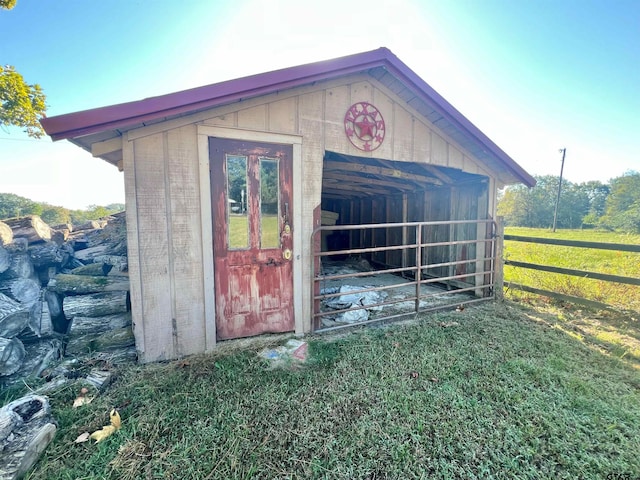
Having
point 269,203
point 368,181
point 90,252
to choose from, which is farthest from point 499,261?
point 90,252

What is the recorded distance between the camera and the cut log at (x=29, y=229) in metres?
4.00

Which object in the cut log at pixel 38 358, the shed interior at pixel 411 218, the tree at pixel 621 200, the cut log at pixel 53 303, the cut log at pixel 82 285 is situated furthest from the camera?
the tree at pixel 621 200

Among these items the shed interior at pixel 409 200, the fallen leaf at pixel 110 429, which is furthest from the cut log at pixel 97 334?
the shed interior at pixel 409 200

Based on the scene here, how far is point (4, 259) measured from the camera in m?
3.29

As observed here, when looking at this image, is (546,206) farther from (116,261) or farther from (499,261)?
(116,261)

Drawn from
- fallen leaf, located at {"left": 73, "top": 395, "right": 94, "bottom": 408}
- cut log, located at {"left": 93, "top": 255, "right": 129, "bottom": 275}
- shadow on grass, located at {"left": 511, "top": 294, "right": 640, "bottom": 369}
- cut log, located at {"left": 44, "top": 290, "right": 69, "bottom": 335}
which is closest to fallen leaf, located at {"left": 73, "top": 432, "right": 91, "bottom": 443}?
fallen leaf, located at {"left": 73, "top": 395, "right": 94, "bottom": 408}

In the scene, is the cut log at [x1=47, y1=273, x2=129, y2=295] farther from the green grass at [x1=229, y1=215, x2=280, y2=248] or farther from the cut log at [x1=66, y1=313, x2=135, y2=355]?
the green grass at [x1=229, y1=215, x2=280, y2=248]

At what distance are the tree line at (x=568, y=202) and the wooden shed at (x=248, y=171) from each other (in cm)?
3674

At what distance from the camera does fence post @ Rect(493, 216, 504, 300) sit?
4.98 m

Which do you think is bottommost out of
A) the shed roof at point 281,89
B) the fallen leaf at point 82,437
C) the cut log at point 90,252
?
the fallen leaf at point 82,437

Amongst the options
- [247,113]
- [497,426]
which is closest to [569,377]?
[497,426]

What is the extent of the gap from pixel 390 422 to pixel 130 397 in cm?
216

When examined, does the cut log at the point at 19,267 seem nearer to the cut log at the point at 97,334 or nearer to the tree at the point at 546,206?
the cut log at the point at 97,334

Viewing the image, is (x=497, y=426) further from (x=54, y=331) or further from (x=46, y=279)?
(x=46, y=279)
